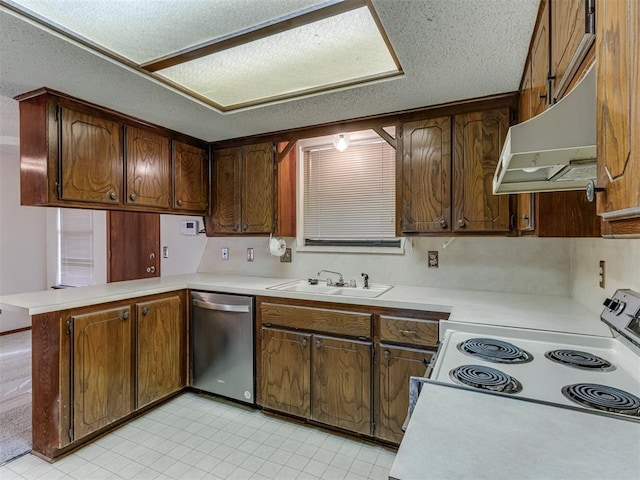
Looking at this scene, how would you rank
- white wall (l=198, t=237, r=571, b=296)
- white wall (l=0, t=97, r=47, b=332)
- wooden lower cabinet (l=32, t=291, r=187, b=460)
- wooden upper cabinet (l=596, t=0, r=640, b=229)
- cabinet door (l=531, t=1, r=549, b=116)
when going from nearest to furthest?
wooden upper cabinet (l=596, t=0, r=640, b=229) → cabinet door (l=531, t=1, r=549, b=116) → wooden lower cabinet (l=32, t=291, r=187, b=460) → white wall (l=198, t=237, r=571, b=296) → white wall (l=0, t=97, r=47, b=332)

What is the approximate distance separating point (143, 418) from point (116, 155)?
1.91m

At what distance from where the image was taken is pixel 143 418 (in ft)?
7.83

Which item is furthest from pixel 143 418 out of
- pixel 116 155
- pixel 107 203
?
pixel 116 155

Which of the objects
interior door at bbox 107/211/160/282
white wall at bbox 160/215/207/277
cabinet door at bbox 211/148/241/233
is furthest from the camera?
interior door at bbox 107/211/160/282

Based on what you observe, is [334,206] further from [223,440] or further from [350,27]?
[223,440]

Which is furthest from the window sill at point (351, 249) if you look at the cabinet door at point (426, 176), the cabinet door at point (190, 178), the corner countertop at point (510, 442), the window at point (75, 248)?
the window at point (75, 248)

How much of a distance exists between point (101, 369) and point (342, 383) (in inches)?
61.4

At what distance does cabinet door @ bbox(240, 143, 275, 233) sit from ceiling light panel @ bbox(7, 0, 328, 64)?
1300 mm

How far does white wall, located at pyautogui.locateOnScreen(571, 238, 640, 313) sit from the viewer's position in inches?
50.1

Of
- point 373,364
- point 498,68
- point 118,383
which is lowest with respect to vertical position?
point 118,383

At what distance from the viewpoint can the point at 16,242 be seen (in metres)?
4.52

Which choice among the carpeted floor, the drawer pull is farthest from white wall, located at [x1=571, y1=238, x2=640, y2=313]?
the carpeted floor

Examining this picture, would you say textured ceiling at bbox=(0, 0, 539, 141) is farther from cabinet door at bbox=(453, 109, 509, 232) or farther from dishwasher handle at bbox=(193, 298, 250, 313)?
dishwasher handle at bbox=(193, 298, 250, 313)

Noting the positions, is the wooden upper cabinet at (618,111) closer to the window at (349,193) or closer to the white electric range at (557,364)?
the white electric range at (557,364)
